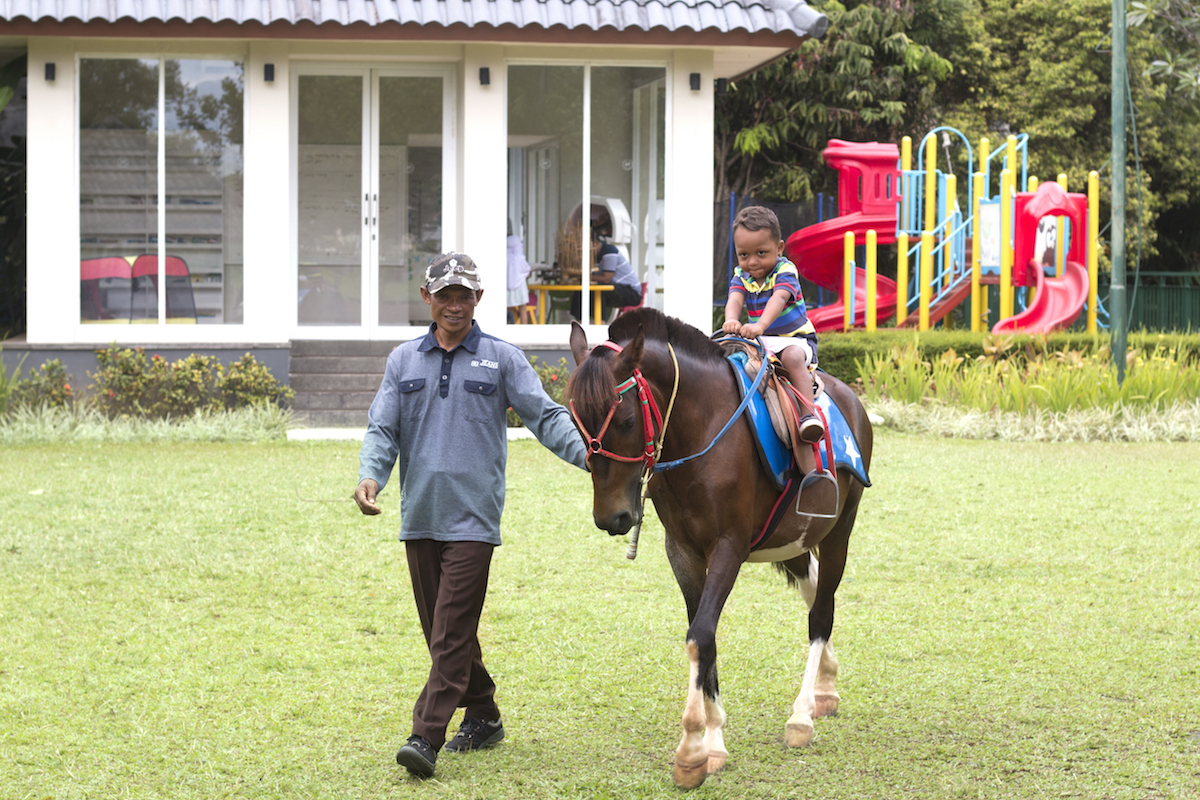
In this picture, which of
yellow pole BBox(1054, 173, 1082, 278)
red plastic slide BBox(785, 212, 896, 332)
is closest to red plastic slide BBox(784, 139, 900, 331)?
red plastic slide BBox(785, 212, 896, 332)

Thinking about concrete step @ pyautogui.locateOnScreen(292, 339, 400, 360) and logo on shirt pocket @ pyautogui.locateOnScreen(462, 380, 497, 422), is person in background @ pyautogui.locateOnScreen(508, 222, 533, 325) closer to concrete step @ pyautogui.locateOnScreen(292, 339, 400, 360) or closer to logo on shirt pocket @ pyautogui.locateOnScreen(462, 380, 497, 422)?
concrete step @ pyautogui.locateOnScreen(292, 339, 400, 360)

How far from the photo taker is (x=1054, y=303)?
1908 centimetres

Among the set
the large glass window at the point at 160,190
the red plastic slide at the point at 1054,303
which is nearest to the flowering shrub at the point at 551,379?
the large glass window at the point at 160,190

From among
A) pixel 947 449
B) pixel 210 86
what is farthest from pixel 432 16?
pixel 947 449

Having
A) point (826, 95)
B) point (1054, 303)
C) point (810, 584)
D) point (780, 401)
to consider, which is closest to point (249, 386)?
point (810, 584)

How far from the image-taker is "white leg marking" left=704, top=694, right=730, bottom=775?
15.2 ft

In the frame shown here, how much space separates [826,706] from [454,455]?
6.10ft

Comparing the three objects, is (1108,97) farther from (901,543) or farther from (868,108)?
(901,543)

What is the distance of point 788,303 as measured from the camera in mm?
5402

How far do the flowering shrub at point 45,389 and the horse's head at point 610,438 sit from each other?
11.1 meters

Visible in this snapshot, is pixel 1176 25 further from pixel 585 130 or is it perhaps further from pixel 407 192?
pixel 407 192

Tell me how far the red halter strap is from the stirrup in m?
0.79

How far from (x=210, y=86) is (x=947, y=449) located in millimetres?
9000

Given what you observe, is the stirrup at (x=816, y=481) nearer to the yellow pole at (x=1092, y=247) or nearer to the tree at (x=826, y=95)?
the yellow pole at (x=1092, y=247)
